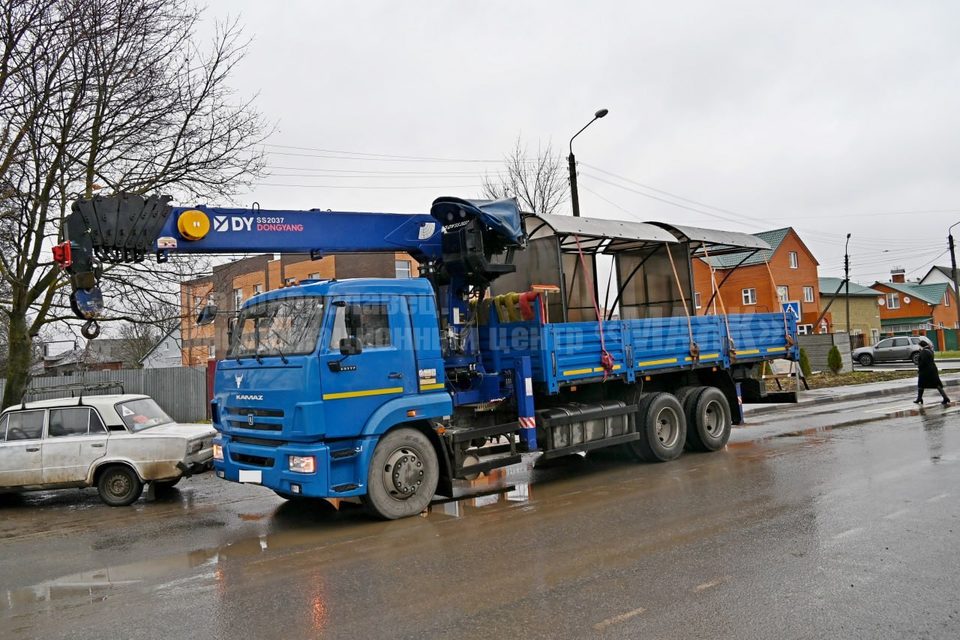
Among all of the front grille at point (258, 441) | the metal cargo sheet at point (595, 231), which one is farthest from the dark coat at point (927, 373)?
the front grille at point (258, 441)

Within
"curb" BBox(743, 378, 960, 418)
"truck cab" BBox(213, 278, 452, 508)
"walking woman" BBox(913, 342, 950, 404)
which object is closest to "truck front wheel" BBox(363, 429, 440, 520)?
"truck cab" BBox(213, 278, 452, 508)

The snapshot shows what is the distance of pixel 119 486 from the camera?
929cm

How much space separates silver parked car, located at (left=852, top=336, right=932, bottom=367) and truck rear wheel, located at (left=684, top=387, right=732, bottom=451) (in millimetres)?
32882

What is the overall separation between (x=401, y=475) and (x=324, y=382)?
1363mm

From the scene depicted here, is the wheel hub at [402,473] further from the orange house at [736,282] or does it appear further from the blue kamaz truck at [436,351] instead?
the orange house at [736,282]

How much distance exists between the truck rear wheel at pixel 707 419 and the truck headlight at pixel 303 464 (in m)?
6.66

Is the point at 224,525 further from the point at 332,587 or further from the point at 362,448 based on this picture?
the point at 332,587

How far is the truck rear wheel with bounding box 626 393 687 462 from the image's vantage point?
1045 centimetres

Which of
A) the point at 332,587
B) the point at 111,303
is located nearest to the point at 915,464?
the point at 332,587

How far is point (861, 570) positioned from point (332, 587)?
397 centimetres

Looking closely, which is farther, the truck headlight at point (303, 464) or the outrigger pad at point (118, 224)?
the outrigger pad at point (118, 224)

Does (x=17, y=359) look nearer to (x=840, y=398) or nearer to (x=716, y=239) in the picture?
(x=716, y=239)

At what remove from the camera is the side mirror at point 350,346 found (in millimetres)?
6994

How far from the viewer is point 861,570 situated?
512cm
